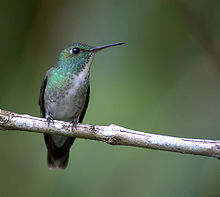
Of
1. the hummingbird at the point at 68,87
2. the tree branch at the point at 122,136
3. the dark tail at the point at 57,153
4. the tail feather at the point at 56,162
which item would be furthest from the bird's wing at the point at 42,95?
the tree branch at the point at 122,136

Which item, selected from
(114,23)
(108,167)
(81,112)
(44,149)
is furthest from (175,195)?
(114,23)

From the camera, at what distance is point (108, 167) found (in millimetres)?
3816

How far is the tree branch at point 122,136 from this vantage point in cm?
275

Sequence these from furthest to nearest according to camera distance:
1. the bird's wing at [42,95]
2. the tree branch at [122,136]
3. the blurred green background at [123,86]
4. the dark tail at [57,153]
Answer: the dark tail at [57,153]
the bird's wing at [42,95]
the blurred green background at [123,86]
the tree branch at [122,136]

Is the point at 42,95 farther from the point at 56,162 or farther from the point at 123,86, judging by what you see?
the point at 123,86

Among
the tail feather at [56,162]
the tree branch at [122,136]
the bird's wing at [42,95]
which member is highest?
the bird's wing at [42,95]

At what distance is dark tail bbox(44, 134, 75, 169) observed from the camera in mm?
4230

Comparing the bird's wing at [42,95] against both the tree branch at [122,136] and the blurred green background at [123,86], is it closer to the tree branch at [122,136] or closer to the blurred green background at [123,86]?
the blurred green background at [123,86]

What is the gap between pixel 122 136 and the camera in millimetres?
2869

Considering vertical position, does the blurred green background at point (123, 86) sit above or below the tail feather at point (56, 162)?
above

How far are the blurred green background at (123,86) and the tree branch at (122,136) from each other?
735 mm

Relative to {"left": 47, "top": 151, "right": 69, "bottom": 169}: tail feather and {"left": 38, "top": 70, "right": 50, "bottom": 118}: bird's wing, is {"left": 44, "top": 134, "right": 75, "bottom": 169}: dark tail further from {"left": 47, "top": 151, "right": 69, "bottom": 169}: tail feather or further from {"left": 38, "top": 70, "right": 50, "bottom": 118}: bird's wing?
{"left": 38, "top": 70, "right": 50, "bottom": 118}: bird's wing

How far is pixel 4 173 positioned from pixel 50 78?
3.84 ft

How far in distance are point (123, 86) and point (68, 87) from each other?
733mm
